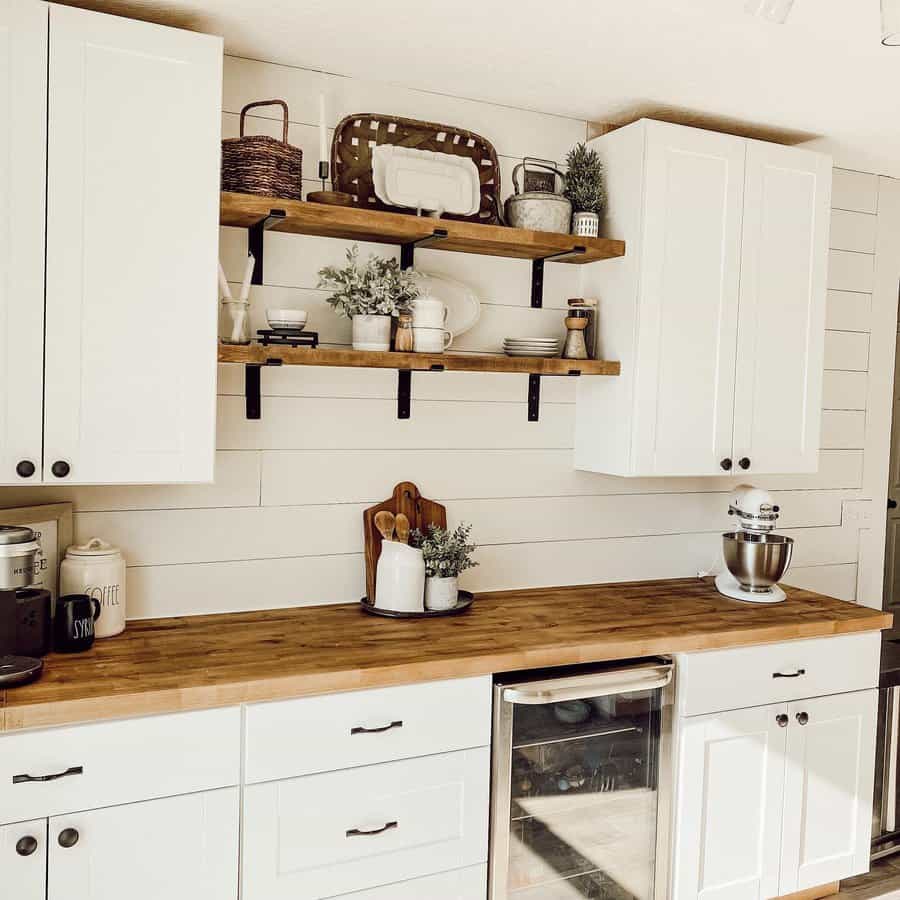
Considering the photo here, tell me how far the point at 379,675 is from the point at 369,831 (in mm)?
374

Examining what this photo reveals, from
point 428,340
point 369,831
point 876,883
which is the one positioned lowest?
point 876,883

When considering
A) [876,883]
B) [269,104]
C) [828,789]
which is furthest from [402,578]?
[876,883]

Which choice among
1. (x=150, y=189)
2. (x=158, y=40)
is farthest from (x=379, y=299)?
(x=158, y=40)

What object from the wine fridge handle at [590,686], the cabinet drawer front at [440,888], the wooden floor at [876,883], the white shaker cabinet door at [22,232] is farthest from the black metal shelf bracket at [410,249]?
the wooden floor at [876,883]

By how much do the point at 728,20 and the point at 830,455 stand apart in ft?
6.30

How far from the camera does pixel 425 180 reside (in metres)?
2.62

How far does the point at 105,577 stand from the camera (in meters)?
2.26

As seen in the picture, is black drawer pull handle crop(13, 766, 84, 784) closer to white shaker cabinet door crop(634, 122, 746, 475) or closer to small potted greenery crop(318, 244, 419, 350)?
small potted greenery crop(318, 244, 419, 350)

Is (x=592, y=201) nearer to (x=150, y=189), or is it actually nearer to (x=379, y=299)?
(x=379, y=299)

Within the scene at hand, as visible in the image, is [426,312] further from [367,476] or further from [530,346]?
[367,476]

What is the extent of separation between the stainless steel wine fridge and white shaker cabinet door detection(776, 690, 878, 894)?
47 cm

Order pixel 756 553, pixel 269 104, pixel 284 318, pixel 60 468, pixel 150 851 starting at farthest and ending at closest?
1. pixel 756 553
2. pixel 269 104
3. pixel 284 318
4. pixel 60 468
5. pixel 150 851

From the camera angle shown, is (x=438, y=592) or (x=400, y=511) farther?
(x=400, y=511)

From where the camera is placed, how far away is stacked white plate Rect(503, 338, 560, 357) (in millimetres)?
2703
